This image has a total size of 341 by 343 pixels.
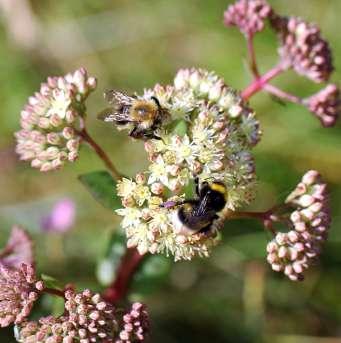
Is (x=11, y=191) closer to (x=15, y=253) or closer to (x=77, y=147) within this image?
(x=15, y=253)

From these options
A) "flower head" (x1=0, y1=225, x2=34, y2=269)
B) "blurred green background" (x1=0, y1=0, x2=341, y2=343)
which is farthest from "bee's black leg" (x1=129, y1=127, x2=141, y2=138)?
"blurred green background" (x1=0, y1=0, x2=341, y2=343)

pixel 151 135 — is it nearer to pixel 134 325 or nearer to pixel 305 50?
pixel 134 325

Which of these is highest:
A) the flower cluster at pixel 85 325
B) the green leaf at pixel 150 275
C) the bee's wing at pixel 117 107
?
the bee's wing at pixel 117 107

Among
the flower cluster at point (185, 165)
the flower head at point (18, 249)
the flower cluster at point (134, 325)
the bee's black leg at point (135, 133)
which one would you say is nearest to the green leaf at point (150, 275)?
the flower head at point (18, 249)

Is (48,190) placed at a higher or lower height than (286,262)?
lower

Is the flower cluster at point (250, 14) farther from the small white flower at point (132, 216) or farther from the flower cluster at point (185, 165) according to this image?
the small white flower at point (132, 216)

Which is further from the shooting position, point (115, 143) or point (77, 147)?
point (115, 143)

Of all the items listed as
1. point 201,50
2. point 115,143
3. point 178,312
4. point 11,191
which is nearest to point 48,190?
point 11,191
